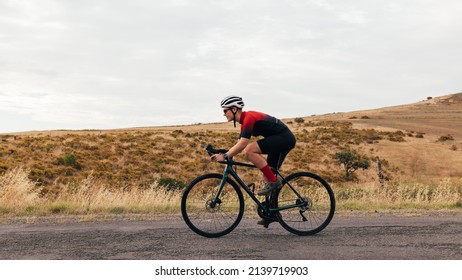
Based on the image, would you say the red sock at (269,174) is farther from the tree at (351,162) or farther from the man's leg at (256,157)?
the tree at (351,162)

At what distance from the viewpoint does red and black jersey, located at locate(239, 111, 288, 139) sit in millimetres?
6969

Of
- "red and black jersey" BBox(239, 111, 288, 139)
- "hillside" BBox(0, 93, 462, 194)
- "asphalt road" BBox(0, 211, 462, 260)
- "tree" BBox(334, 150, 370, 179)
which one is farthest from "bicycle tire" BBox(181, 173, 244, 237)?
"tree" BBox(334, 150, 370, 179)

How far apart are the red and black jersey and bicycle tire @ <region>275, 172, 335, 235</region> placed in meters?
0.79

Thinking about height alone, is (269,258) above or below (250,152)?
below

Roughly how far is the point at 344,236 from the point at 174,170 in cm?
3655

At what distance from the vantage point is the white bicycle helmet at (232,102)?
7137 mm

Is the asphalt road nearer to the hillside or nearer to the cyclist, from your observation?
the cyclist

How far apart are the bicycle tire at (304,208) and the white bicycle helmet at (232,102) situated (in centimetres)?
140

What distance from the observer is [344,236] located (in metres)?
7.04

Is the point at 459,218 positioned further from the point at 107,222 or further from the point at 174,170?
the point at 174,170

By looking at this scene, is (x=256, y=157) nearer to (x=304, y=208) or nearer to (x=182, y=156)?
(x=304, y=208)

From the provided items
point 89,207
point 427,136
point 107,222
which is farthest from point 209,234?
point 427,136

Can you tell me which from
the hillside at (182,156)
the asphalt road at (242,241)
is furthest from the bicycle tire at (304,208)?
the hillside at (182,156)
